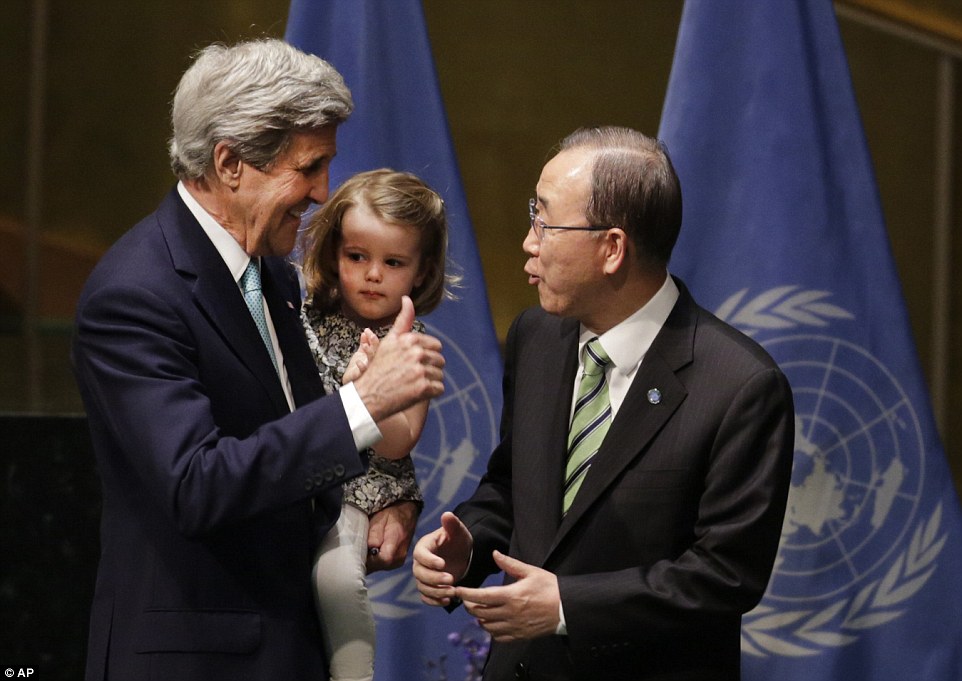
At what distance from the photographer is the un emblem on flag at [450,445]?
3.15 metres

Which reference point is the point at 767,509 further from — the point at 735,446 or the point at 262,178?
the point at 262,178

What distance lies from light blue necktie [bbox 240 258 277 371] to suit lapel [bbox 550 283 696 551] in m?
0.57

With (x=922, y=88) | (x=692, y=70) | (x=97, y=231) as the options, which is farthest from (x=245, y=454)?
(x=922, y=88)

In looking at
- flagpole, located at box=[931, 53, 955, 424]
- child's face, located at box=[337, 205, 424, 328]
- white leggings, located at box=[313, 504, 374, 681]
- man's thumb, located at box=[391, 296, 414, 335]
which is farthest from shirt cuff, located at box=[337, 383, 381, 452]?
flagpole, located at box=[931, 53, 955, 424]

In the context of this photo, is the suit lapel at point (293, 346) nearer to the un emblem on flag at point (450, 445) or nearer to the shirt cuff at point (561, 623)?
the shirt cuff at point (561, 623)

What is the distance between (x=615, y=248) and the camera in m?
2.19

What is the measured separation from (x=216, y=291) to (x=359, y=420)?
0.32m

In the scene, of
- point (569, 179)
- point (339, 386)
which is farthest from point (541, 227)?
point (339, 386)

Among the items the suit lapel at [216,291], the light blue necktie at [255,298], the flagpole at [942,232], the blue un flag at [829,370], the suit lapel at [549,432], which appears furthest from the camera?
the flagpole at [942,232]

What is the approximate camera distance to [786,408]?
6.88ft

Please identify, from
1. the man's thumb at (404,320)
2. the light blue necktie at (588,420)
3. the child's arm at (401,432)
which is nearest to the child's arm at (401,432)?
the child's arm at (401,432)

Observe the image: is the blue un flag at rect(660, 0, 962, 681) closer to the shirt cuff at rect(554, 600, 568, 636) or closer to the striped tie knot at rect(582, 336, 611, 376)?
the striped tie knot at rect(582, 336, 611, 376)

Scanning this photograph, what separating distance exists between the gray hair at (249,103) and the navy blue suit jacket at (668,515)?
689 mm

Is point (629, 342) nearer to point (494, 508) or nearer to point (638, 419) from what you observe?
point (638, 419)
